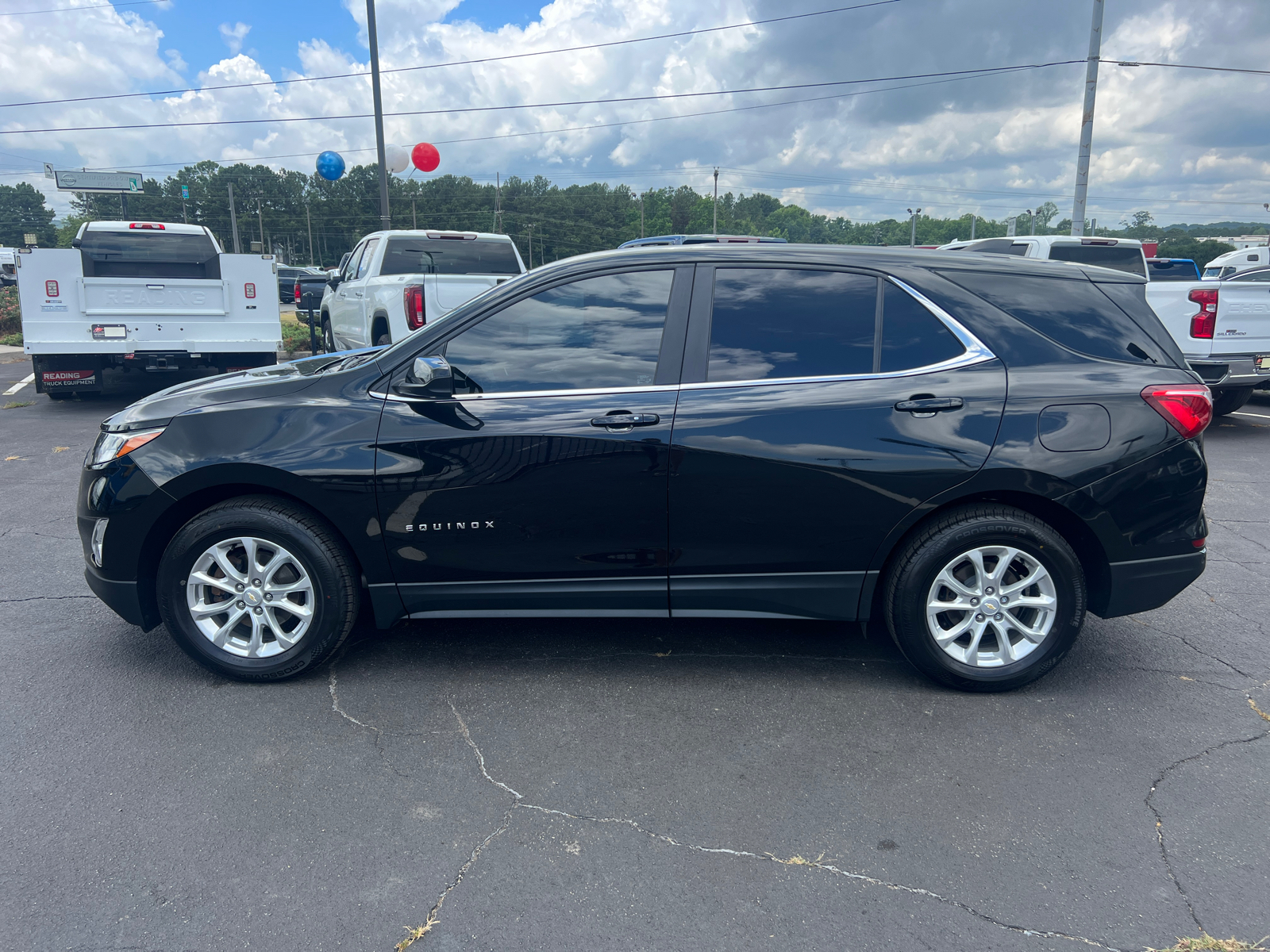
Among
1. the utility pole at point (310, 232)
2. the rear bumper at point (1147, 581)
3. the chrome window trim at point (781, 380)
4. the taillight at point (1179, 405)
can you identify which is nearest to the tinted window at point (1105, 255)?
the taillight at point (1179, 405)

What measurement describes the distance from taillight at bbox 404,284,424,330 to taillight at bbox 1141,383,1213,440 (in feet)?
23.2

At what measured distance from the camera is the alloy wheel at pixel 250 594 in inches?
145

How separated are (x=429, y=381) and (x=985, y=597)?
2.39m

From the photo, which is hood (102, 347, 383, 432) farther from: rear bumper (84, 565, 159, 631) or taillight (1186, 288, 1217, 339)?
taillight (1186, 288, 1217, 339)

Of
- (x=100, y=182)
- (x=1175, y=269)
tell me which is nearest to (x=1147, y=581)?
(x=1175, y=269)

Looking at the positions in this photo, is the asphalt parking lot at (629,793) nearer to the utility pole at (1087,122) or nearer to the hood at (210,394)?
the hood at (210,394)

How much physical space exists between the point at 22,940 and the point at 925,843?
8.23ft

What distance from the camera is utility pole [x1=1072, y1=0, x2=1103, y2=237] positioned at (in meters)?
18.9

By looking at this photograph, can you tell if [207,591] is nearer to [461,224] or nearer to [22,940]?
[22,940]

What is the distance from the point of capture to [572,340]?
12.1ft

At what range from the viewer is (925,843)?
275 centimetres

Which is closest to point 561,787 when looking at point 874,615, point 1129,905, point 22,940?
point 22,940

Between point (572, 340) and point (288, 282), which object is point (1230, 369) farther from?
point (288, 282)

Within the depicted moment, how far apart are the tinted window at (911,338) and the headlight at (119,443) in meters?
2.99
